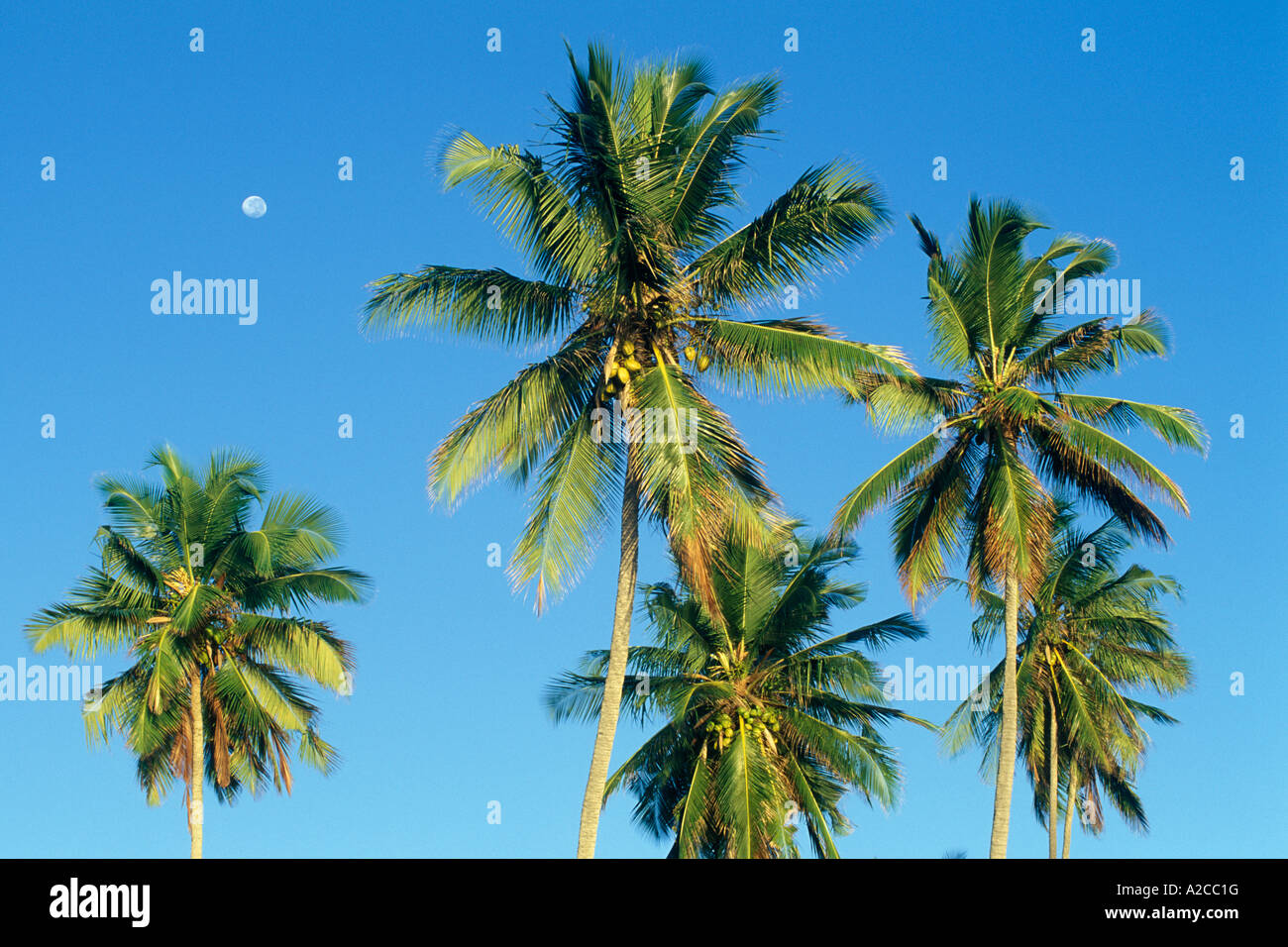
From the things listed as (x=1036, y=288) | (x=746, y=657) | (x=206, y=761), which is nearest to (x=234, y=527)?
(x=206, y=761)

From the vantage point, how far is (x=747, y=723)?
28.7 m

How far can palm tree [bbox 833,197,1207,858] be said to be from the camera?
24.3 meters

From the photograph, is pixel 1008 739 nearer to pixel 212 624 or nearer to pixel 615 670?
pixel 615 670

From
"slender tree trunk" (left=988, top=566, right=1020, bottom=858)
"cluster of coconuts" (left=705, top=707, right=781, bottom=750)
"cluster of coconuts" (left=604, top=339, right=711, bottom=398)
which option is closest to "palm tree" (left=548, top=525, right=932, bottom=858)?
"cluster of coconuts" (left=705, top=707, right=781, bottom=750)

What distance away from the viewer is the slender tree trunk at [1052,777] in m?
32.9

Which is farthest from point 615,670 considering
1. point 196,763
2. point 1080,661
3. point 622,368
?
point 1080,661

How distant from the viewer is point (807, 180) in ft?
65.9

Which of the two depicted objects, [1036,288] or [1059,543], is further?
[1059,543]

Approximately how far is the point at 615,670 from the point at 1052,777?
682 inches

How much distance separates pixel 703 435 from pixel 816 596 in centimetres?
1175

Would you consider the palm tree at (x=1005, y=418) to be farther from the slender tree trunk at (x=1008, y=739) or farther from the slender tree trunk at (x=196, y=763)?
the slender tree trunk at (x=196, y=763)

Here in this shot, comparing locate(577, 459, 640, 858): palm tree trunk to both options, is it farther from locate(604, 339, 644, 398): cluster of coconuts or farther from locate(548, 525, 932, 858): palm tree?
locate(548, 525, 932, 858): palm tree

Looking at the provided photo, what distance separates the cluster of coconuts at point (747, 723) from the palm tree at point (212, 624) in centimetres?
762
